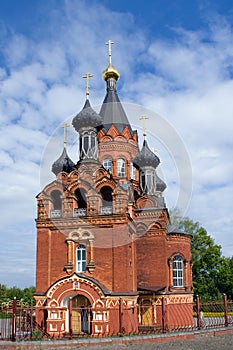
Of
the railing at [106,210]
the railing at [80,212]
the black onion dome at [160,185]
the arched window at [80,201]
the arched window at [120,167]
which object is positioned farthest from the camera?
the black onion dome at [160,185]

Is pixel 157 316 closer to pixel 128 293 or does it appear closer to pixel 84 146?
pixel 128 293

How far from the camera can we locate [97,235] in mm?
17938

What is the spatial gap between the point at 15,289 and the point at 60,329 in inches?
1378

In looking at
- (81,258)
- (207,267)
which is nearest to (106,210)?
(81,258)

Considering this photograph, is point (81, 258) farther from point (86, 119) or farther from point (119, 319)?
point (86, 119)

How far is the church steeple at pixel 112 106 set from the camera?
2497 centimetres

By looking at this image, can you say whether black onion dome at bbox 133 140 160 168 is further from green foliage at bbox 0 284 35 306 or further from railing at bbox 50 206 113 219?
green foliage at bbox 0 284 35 306

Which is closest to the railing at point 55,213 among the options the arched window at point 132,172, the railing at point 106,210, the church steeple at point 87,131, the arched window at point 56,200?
the arched window at point 56,200

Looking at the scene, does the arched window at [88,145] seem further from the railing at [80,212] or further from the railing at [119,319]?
the railing at [119,319]

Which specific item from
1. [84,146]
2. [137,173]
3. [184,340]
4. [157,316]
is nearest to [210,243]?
[137,173]

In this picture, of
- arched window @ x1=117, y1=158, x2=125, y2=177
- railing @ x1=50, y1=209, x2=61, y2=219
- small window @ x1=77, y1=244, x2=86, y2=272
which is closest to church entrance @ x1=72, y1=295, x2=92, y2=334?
small window @ x1=77, y1=244, x2=86, y2=272

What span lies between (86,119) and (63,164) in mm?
3351

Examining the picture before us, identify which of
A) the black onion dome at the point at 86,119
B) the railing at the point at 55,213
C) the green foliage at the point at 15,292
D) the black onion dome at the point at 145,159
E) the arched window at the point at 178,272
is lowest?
the green foliage at the point at 15,292

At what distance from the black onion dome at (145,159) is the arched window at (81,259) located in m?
7.79
